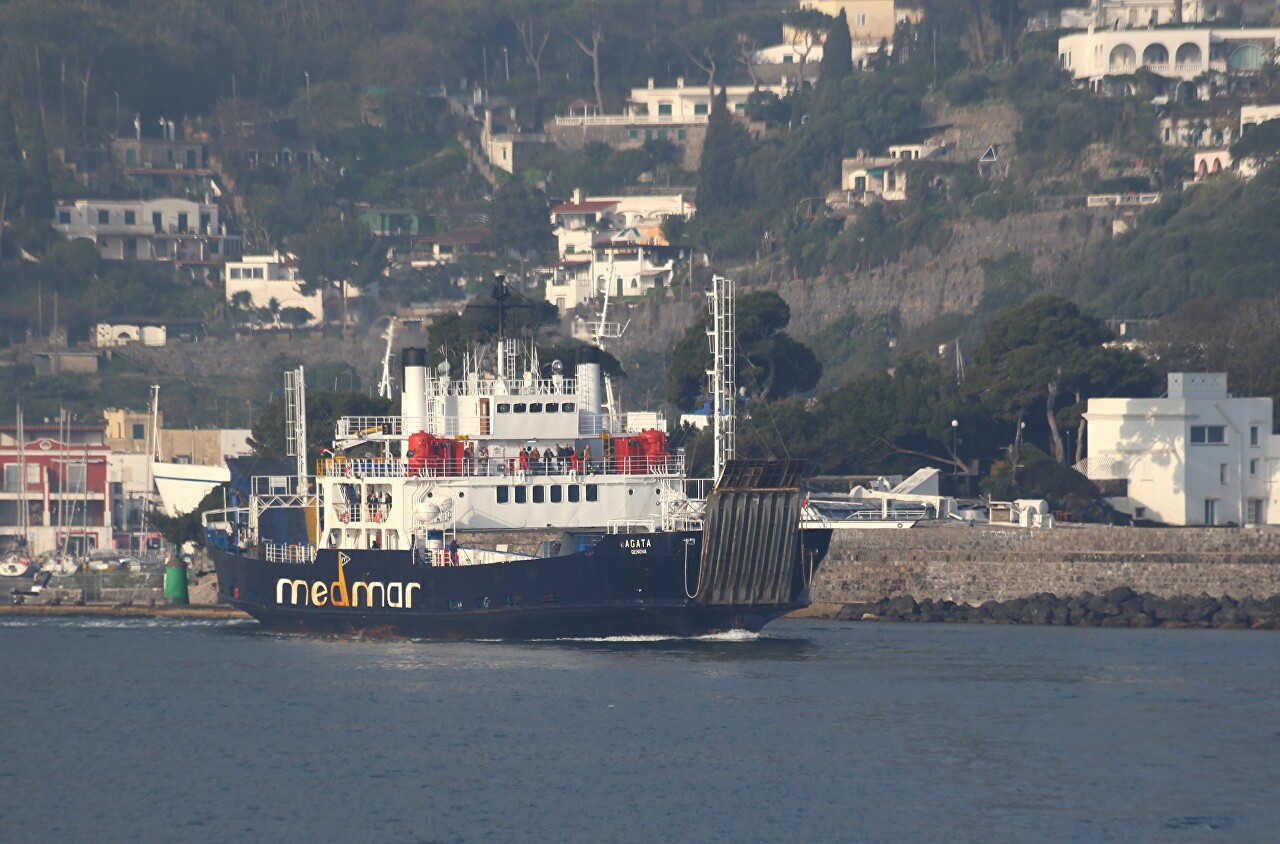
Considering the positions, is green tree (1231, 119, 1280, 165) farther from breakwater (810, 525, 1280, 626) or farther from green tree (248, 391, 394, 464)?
breakwater (810, 525, 1280, 626)

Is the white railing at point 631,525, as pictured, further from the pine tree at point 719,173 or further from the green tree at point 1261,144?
the pine tree at point 719,173

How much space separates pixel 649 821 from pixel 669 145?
150 metres

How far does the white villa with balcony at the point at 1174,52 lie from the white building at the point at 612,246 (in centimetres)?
2881

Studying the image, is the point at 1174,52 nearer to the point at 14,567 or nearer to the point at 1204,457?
the point at 1204,457

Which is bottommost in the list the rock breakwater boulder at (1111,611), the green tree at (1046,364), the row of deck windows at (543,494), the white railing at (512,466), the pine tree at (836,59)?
the rock breakwater boulder at (1111,611)

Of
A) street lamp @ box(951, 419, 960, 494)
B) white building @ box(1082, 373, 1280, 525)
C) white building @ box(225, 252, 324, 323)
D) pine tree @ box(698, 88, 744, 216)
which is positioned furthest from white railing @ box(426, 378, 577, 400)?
pine tree @ box(698, 88, 744, 216)

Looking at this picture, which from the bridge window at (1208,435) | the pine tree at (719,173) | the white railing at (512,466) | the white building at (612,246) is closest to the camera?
the white railing at (512,466)

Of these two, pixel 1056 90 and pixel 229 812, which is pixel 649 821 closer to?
pixel 229 812

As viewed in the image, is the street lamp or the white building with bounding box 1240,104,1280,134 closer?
the street lamp

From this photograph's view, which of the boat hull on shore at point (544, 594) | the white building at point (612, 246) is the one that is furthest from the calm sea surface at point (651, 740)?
the white building at point (612, 246)

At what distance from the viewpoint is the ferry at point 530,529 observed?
60.1m

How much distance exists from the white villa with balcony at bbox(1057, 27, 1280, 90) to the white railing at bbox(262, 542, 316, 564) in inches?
4293

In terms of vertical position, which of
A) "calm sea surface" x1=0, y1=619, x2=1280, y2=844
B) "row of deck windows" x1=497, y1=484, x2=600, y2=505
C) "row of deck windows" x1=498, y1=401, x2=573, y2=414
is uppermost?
"row of deck windows" x1=498, y1=401, x2=573, y2=414

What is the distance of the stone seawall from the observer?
68.4 m
